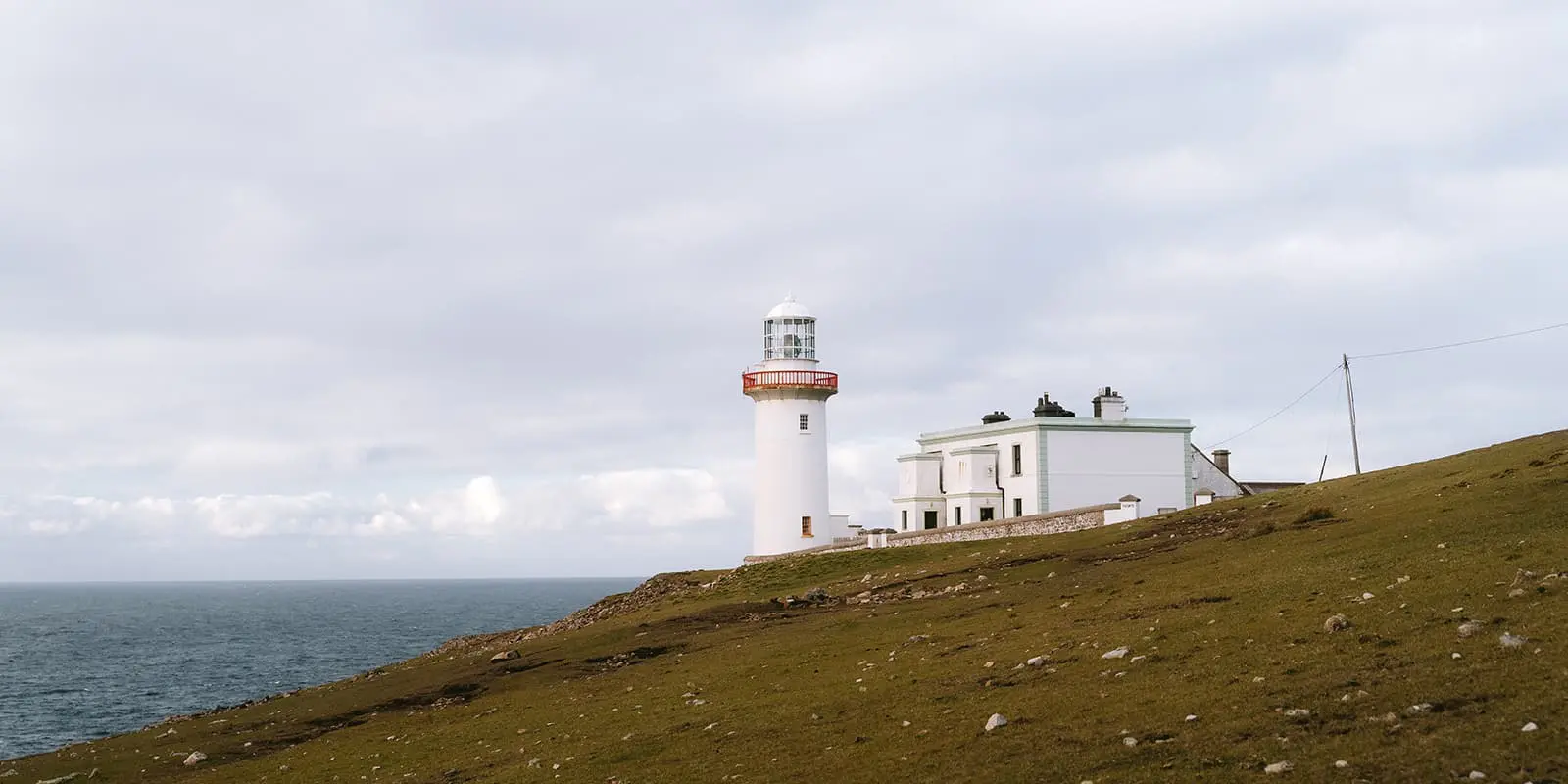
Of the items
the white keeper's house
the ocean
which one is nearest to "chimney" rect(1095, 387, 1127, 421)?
the white keeper's house

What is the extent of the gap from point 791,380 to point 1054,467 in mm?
14673

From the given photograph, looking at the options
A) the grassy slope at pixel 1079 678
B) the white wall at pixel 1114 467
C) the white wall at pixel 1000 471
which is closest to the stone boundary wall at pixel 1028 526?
the white wall at pixel 1000 471

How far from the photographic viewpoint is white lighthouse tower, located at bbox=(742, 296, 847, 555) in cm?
7100

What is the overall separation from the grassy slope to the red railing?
82.5 ft

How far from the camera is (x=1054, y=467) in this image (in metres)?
66.1

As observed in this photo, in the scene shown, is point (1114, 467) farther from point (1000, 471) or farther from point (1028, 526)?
point (1028, 526)

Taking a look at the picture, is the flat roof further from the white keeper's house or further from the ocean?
the ocean

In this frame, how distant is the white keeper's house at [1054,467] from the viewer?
2606 inches

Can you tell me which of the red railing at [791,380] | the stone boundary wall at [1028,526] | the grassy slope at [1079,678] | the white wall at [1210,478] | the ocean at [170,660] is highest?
the red railing at [791,380]

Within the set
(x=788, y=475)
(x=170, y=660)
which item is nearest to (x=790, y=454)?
(x=788, y=475)

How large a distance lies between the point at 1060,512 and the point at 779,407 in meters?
19.6

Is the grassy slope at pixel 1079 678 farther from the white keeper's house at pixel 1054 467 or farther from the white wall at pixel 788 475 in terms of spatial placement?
the white wall at pixel 788 475

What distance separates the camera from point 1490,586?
22.5 m

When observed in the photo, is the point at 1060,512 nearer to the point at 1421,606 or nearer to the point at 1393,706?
the point at 1421,606
